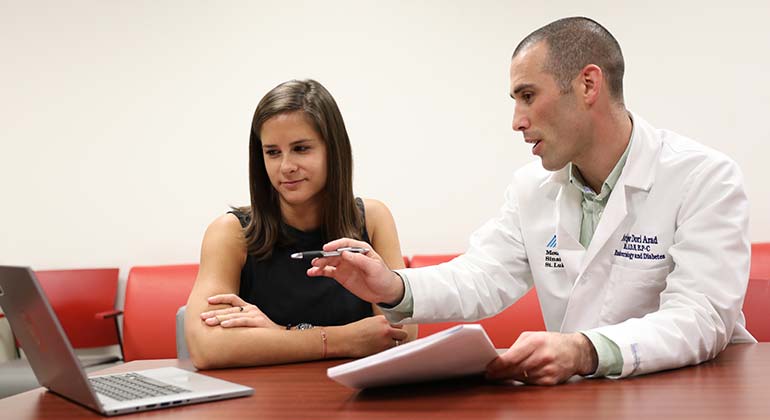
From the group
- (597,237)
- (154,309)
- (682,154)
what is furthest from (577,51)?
(154,309)

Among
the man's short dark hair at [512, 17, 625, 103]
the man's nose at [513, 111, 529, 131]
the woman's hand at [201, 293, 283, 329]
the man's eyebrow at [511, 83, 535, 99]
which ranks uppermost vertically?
the man's short dark hair at [512, 17, 625, 103]

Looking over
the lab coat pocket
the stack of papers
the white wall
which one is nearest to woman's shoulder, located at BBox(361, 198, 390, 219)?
the lab coat pocket

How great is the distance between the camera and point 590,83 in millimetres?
1825

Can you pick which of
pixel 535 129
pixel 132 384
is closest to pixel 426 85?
pixel 535 129

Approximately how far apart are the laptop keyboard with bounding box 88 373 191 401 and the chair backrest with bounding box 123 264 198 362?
2.26 m

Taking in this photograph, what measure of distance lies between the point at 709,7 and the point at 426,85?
1.36 meters

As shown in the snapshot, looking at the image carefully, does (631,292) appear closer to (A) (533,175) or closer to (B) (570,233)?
(B) (570,233)

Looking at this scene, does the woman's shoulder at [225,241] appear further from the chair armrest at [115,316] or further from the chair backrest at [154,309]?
the chair armrest at [115,316]

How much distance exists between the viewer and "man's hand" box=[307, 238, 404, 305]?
1556 millimetres

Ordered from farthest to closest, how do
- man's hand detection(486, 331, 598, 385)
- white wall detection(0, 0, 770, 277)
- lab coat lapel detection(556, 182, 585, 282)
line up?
white wall detection(0, 0, 770, 277)
lab coat lapel detection(556, 182, 585, 282)
man's hand detection(486, 331, 598, 385)

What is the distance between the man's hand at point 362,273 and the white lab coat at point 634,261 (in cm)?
7

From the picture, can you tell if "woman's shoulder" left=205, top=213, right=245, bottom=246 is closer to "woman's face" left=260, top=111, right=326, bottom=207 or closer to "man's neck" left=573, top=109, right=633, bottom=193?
"woman's face" left=260, top=111, right=326, bottom=207

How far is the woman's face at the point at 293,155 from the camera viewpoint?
6.56ft

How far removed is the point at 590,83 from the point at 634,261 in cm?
45
